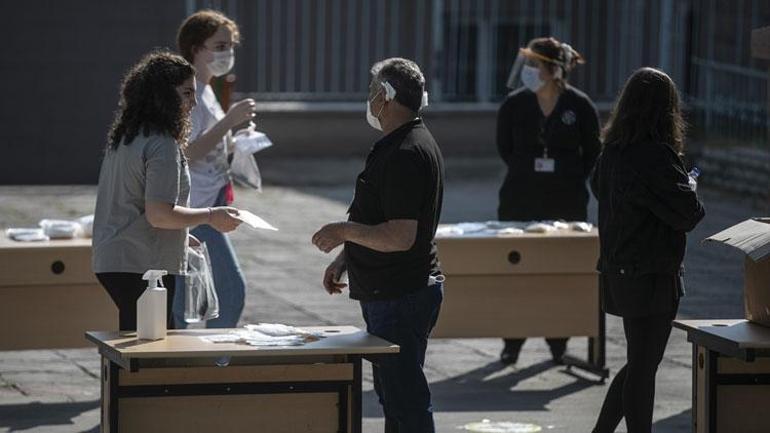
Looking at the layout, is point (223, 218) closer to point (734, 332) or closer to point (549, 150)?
point (734, 332)

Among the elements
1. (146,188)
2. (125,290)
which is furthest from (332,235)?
(125,290)

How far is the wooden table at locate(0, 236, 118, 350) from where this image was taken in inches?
299

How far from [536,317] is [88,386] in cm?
239

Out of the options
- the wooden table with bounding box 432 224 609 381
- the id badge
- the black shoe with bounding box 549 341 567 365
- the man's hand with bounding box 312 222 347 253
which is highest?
the man's hand with bounding box 312 222 347 253

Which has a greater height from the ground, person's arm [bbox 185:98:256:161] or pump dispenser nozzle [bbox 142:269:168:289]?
person's arm [bbox 185:98:256:161]

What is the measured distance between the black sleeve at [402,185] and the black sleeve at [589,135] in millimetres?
3187

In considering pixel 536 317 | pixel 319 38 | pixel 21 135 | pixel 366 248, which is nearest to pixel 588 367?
pixel 536 317

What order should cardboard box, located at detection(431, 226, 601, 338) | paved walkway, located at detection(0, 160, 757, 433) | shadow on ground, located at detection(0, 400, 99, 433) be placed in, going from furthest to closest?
cardboard box, located at detection(431, 226, 601, 338)
paved walkway, located at detection(0, 160, 757, 433)
shadow on ground, located at detection(0, 400, 99, 433)

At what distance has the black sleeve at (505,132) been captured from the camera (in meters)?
8.56

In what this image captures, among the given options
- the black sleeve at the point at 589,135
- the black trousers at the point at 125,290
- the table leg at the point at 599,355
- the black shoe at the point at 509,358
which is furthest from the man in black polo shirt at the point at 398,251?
the black shoe at the point at 509,358

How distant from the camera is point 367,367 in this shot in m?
8.48

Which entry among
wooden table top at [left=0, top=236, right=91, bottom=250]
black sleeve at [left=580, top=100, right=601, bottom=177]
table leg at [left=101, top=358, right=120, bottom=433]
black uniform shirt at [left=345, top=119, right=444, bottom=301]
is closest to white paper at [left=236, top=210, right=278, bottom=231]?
black uniform shirt at [left=345, top=119, right=444, bottom=301]

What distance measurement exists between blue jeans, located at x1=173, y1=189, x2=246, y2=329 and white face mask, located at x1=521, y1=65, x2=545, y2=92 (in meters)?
1.95

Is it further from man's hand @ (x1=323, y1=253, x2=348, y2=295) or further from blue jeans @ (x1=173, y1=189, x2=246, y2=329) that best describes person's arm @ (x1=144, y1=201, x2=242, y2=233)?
blue jeans @ (x1=173, y1=189, x2=246, y2=329)
